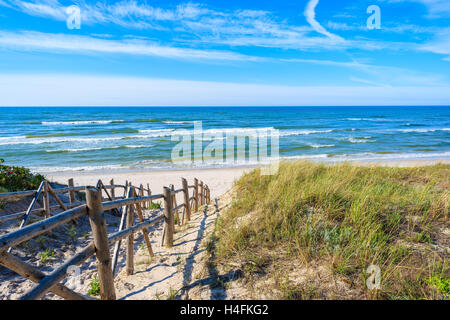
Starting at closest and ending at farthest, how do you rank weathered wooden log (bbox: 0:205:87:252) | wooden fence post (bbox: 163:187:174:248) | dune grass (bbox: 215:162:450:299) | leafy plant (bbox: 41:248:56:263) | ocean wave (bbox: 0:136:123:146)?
weathered wooden log (bbox: 0:205:87:252)
dune grass (bbox: 215:162:450:299)
leafy plant (bbox: 41:248:56:263)
wooden fence post (bbox: 163:187:174:248)
ocean wave (bbox: 0:136:123:146)

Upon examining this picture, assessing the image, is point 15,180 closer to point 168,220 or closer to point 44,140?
point 168,220

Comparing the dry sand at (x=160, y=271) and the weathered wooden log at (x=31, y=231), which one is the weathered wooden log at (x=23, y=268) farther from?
the dry sand at (x=160, y=271)

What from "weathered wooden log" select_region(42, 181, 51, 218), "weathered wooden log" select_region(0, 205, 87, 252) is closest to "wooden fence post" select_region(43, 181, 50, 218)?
"weathered wooden log" select_region(42, 181, 51, 218)

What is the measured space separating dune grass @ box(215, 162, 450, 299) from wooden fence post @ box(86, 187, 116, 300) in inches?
57.3

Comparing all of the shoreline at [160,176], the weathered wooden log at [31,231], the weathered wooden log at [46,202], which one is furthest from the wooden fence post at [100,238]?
the shoreline at [160,176]

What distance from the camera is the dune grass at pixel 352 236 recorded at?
291 cm

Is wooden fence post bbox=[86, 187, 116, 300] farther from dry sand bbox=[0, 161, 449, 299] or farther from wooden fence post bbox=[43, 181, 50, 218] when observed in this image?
wooden fence post bbox=[43, 181, 50, 218]

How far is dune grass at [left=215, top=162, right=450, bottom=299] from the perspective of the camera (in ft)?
9.54

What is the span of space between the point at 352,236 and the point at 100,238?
314cm

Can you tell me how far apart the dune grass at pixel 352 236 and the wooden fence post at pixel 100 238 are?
1.46 metres

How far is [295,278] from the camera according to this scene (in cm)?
313
